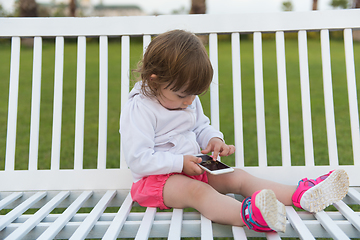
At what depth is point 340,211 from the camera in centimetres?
117

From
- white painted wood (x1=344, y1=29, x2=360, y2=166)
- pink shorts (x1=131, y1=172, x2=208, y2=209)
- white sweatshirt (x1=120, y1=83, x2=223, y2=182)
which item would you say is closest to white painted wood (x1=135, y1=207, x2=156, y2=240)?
pink shorts (x1=131, y1=172, x2=208, y2=209)

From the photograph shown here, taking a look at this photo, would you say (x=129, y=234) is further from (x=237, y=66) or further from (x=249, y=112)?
(x=249, y=112)

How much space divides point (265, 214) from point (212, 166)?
30cm

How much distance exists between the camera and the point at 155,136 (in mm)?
1337

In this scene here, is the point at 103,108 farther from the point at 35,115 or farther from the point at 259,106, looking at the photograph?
the point at 259,106

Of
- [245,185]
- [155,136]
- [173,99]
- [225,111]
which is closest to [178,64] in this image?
[173,99]

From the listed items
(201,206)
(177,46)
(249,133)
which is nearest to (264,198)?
(201,206)

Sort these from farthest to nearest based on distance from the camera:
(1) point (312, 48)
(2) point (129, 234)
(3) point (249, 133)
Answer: (1) point (312, 48) < (3) point (249, 133) < (2) point (129, 234)

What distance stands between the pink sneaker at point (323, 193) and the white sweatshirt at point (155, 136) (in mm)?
432

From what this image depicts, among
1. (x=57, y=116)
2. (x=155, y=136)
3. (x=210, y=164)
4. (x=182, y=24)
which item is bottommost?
(x=210, y=164)

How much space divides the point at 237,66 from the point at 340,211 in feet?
2.45

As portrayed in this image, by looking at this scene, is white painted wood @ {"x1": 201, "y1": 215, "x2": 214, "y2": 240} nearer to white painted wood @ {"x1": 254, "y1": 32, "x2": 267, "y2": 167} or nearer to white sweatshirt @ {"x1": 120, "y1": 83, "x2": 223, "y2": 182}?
white sweatshirt @ {"x1": 120, "y1": 83, "x2": 223, "y2": 182}

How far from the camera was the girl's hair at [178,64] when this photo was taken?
1187 millimetres

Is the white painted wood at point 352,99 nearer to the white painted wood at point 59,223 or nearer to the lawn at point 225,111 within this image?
the lawn at point 225,111
